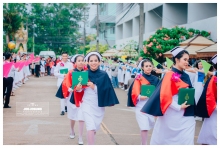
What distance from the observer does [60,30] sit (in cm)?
3419

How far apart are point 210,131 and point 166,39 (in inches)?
478

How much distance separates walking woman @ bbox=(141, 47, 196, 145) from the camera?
5.93m

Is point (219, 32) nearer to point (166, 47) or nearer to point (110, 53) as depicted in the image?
point (166, 47)

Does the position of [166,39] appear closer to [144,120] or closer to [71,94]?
[71,94]

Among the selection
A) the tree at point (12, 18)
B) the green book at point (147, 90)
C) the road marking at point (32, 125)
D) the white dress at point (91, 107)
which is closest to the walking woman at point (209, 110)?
the green book at point (147, 90)

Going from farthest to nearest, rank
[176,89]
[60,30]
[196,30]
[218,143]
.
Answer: [60,30], [196,30], [218,143], [176,89]

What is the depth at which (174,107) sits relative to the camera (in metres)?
5.93

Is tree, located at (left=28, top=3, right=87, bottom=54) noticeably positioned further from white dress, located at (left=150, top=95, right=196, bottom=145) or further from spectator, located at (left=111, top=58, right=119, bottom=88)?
white dress, located at (left=150, top=95, right=196, bottom=145)

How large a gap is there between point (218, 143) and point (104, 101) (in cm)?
175

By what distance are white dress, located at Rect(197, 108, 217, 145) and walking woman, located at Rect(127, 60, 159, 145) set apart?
0.95 metres

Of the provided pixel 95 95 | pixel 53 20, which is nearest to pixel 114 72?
pixel 53 20

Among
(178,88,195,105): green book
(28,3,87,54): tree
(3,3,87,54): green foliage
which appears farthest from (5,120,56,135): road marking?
(28,3,87,54): tree

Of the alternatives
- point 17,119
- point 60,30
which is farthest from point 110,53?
point 17,119

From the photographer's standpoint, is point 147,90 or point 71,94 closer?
point 147,90
